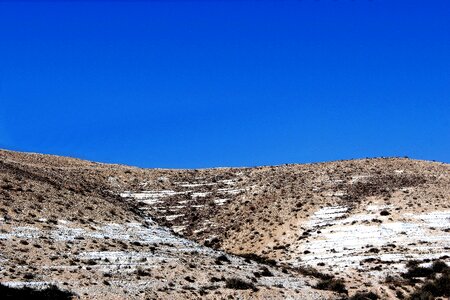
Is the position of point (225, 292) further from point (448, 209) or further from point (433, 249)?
point (448, 209)

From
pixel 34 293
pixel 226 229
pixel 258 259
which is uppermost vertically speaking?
pixel 226 229

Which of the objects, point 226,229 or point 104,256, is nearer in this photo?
point 104,256

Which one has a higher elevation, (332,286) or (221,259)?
(221,259)

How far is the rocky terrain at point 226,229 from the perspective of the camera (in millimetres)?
37750

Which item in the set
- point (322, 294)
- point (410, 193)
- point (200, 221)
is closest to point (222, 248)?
point (200, 221)

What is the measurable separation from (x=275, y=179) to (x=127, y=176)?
21.0 meters

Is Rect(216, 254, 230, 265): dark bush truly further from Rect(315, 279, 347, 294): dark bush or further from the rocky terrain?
Rect(315, 279, 347, 294): dark bush

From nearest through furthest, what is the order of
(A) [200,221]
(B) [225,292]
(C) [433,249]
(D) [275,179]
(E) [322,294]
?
1. (B) [225,292]
2. (E) [322,294]
3. (C) [433,249]
4. (A) [200,221]
5. (D) [275,179]

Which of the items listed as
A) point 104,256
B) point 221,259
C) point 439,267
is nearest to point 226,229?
point 221,259

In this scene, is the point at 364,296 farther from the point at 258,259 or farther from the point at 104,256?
the point at 104,256

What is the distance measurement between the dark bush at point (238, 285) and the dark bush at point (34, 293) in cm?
1060

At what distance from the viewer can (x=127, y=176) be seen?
8112cm

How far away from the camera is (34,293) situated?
3002cm

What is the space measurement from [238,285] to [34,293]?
13.3 metres
